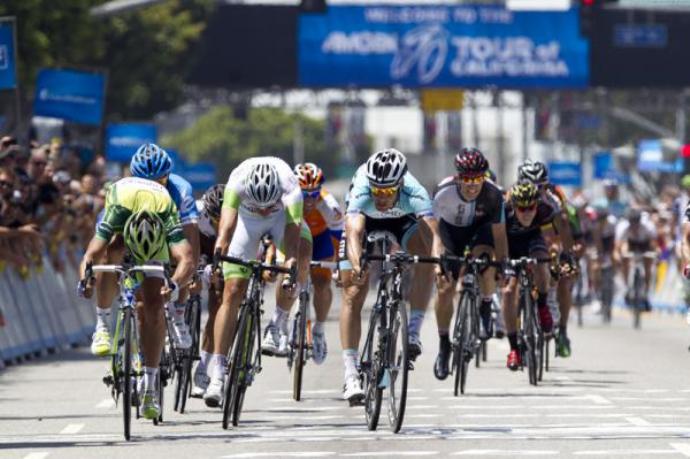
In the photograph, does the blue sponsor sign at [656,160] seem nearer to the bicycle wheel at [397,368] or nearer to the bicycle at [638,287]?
the bicycle at [638,287]

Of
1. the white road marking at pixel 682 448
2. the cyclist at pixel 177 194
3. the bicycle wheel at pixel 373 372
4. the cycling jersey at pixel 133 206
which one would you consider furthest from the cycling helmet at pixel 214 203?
the white road marking at pixel 682 448

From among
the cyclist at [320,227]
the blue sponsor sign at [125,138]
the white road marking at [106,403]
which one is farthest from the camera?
the blue sponsor sign at [125,138]

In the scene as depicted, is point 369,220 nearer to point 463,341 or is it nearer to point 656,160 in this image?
point 463,341

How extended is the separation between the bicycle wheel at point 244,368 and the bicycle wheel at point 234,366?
0.10ft

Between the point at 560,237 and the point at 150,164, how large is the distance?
7473 millimetres

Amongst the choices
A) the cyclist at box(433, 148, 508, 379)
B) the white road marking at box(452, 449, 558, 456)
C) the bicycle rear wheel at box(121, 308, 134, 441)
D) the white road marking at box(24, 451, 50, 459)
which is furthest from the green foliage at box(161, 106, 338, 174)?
the white road marking at box(452, 449, 558, 456)

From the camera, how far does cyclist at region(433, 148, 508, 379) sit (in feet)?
63.3

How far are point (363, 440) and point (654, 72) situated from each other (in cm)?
5365

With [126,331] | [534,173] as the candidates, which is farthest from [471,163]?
[126,331]

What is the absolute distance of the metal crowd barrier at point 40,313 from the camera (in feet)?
80.3

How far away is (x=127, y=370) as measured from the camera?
14.7 m

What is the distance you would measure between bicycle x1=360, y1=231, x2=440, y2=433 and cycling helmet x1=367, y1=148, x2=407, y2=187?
1.90ft

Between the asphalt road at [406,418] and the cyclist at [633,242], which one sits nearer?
the asphalt road at [406,418]

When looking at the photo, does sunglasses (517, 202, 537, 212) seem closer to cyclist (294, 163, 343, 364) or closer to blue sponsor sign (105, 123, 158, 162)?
cyclist (294, 163, 343, 364)
